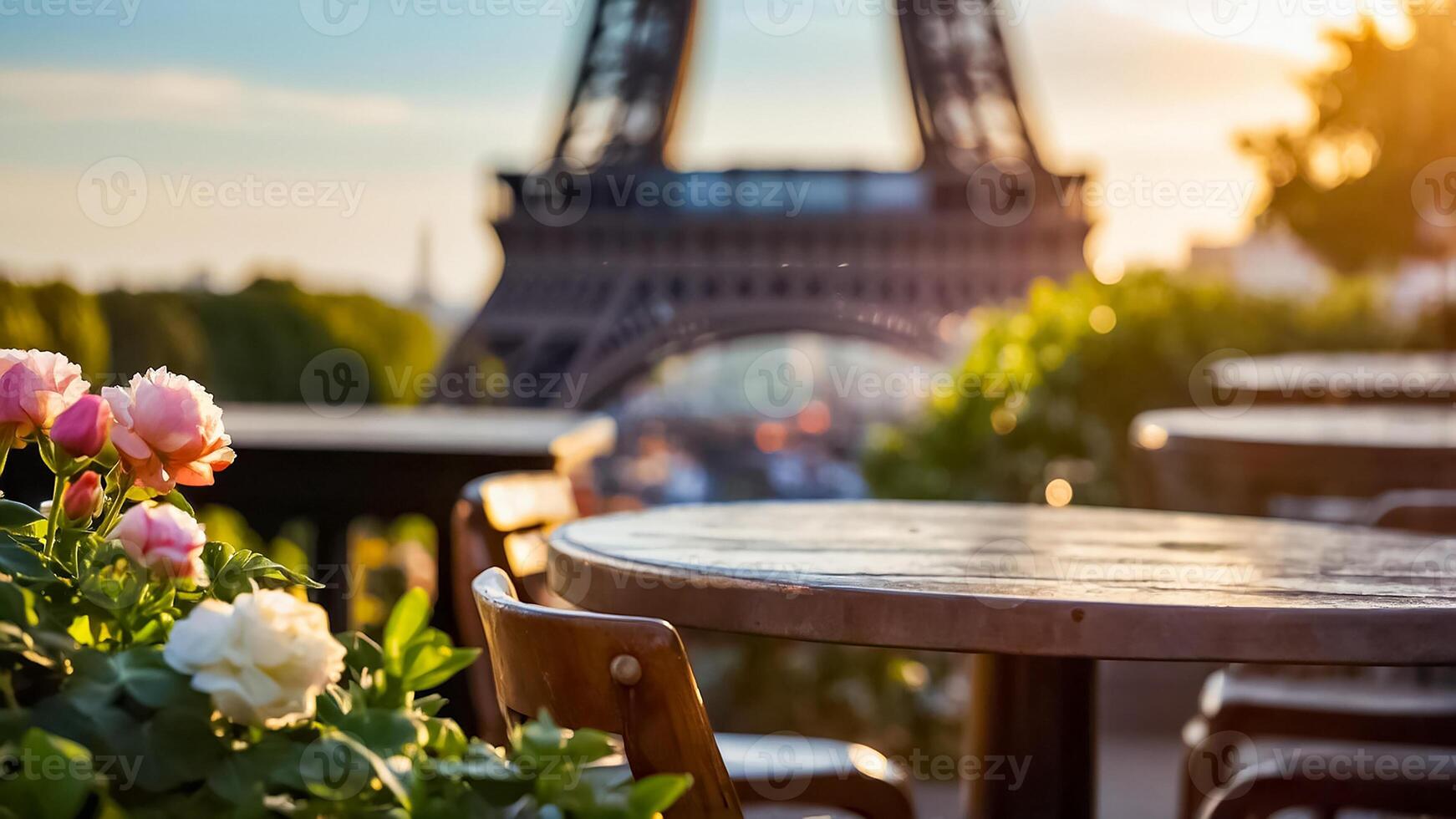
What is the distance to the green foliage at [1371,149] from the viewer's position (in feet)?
31.9

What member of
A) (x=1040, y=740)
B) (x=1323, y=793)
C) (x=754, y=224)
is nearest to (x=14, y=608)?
(x=1040, y=740)

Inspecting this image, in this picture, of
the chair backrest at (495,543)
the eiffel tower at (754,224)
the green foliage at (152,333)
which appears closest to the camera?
the chair backrest at (495,543)

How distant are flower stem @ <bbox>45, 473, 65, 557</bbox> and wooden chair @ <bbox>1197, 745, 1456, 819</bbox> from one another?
1.43 m

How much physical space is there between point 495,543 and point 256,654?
1.34m

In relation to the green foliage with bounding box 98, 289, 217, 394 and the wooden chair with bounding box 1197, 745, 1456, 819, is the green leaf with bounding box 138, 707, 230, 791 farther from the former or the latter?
the green foliage with bounding box 98, 289, 217, 394

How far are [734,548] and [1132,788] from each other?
244 centimetres

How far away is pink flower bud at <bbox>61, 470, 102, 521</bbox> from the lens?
0.94 meters

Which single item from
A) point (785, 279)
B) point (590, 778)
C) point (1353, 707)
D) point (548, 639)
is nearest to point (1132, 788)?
point (1353, 707)

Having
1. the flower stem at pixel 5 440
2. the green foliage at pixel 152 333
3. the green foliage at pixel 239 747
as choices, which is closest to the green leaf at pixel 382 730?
the green foliage at pixel 239 747

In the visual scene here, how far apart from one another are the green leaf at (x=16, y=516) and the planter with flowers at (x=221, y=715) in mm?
75

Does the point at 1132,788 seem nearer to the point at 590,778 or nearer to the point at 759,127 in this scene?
the point at 590,778

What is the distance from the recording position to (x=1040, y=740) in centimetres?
176

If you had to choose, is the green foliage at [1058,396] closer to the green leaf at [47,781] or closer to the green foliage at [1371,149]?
the green foliage at [1371,149]

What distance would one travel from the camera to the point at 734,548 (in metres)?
1.71
